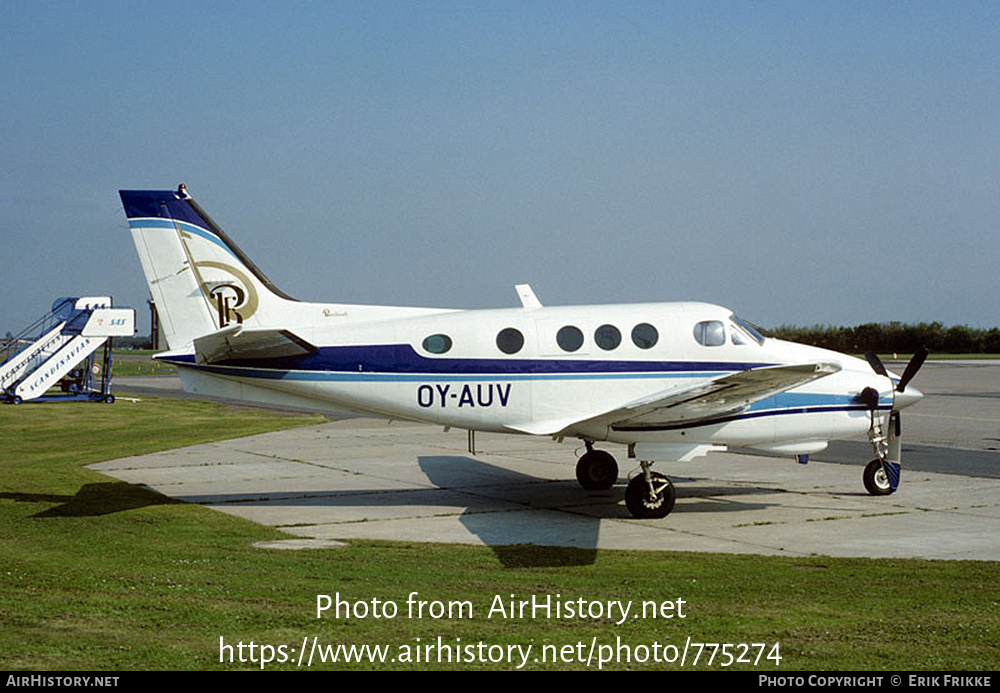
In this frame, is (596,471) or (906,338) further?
(906,338)

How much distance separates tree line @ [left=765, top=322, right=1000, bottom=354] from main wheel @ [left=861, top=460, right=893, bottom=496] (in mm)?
69604

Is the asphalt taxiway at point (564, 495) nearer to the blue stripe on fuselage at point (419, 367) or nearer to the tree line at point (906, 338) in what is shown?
the blue stripe on fuselage at point (419, 367)

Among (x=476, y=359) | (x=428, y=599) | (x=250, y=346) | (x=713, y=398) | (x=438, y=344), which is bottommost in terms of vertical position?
(x=428, y=599)

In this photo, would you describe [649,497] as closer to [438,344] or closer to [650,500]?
[650,500]

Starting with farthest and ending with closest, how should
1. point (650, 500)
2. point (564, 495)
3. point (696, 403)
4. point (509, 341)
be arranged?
point (564, 495)
point (509, 341)
point (650, 500)
point (696, 403)

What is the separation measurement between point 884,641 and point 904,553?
195 inches

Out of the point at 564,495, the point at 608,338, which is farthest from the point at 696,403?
the point at 564,495

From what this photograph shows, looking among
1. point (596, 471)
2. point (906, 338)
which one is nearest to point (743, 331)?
point (596, 471)

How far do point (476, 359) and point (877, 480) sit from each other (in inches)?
288

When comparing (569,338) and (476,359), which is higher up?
(569,338)

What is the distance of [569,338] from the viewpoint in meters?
15.4

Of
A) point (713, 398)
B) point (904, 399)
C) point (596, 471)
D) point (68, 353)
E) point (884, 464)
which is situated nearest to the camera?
point (713, 398)

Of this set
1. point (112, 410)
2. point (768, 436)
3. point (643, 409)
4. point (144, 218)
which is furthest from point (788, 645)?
point (112, 410)

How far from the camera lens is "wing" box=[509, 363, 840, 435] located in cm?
1363
